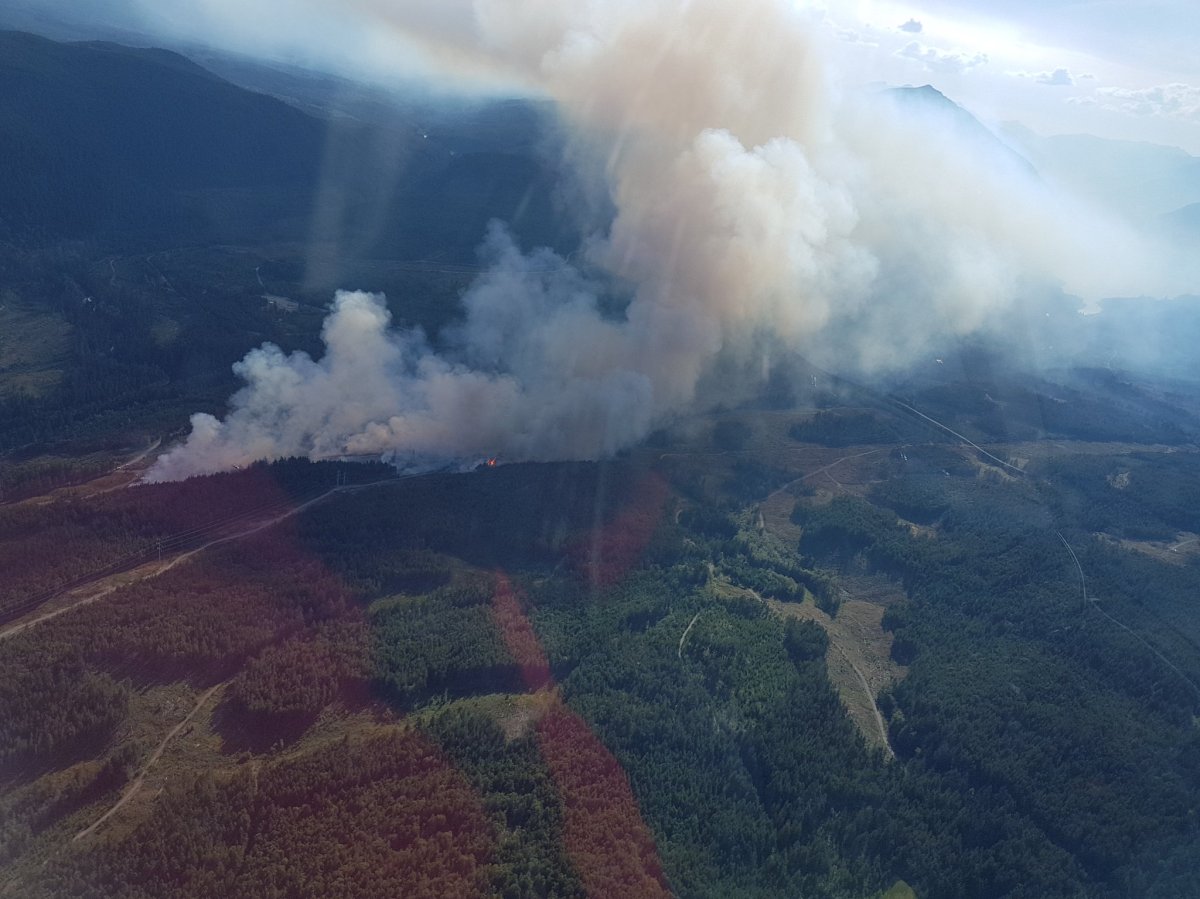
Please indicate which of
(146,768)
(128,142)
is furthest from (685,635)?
(128,142)

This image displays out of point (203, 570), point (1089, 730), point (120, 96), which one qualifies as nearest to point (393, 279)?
point (203, 570)

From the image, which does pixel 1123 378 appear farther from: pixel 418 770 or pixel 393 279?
pixel 418 770

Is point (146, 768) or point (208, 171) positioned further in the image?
point (208, 171)

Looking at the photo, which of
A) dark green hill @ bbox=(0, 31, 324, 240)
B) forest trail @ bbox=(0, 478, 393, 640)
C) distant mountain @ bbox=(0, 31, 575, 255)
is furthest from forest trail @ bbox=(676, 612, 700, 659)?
dark green hill @ bbox=(0, 31, 324, 240)

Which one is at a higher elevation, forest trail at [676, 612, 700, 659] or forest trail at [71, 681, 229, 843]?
forest trail at [676, 612, 700, 659]

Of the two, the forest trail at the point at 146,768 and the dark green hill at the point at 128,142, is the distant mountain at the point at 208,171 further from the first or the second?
the forest trail at the point at 146,768

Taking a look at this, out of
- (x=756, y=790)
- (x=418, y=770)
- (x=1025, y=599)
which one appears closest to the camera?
(x=418, y=770)

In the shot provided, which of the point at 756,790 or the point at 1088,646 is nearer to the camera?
the point at 756,790

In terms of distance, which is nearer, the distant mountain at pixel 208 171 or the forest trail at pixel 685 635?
the forest trail at pixel 685 635

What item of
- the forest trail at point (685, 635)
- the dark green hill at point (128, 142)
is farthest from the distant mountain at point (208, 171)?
the forest trail at point (685, 635)

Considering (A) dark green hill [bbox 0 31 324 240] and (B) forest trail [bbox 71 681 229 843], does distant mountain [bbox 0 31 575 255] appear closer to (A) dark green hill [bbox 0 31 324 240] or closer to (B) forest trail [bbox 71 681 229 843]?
(A) dark green hill [bbox 0 31 324 240]

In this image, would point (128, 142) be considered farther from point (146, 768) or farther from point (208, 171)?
point (146, 768)
